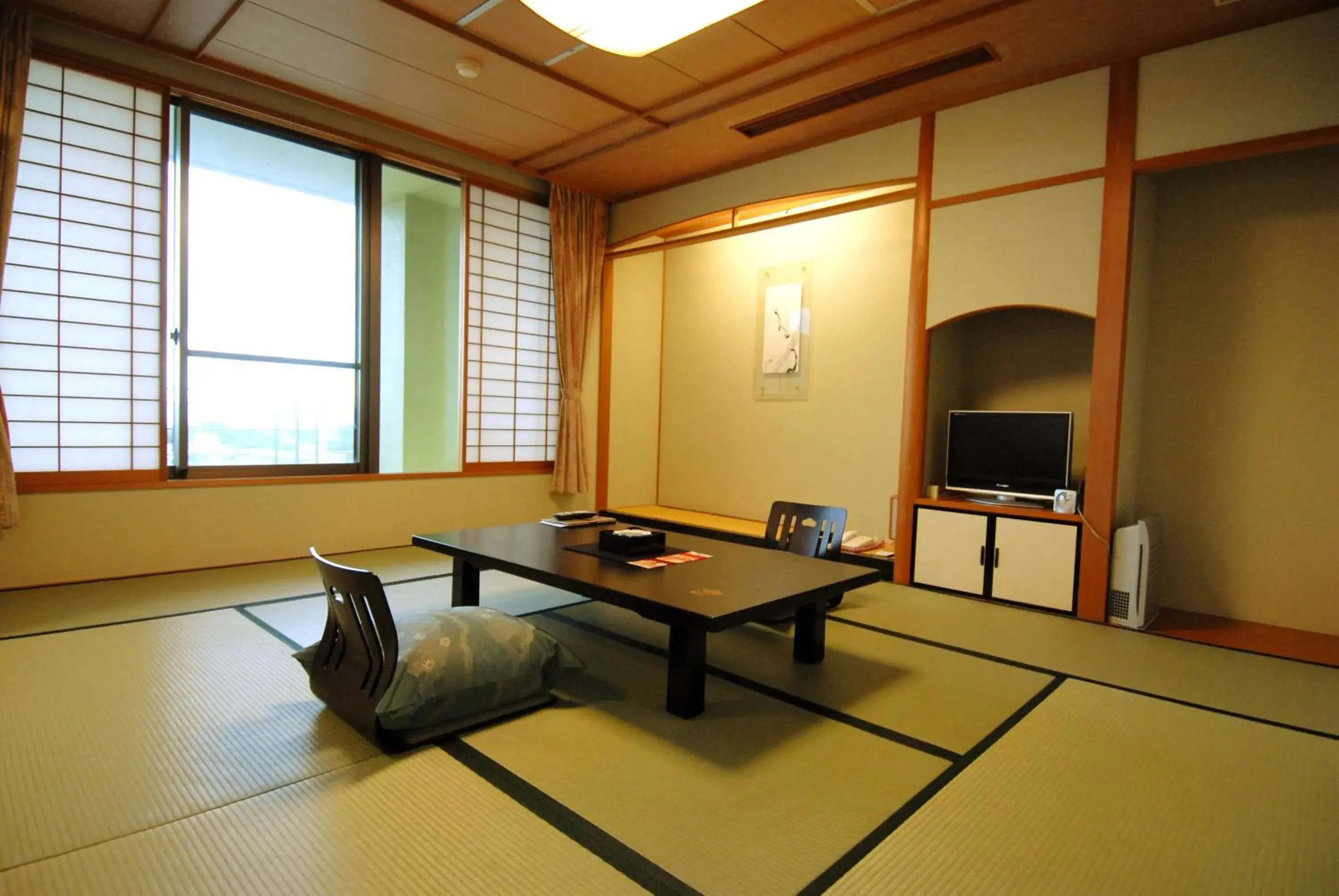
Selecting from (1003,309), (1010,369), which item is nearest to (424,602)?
(1003,309)

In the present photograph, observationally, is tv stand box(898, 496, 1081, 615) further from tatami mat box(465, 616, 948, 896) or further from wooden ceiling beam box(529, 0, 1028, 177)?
wooden ceiling beam box(529, 0, 1028, 177)

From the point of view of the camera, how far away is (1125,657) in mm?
2912

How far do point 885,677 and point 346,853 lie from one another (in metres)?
1.89

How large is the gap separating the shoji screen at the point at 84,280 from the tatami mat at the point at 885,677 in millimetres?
2788

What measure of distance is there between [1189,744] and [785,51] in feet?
11.0

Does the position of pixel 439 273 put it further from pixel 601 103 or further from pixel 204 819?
pixel 204 819

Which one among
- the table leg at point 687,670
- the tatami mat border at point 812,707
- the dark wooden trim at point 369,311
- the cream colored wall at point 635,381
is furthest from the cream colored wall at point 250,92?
the table leg at point 687,670

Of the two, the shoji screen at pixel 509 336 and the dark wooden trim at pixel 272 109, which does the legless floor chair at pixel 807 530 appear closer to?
the shoji screen at pixel 509 336

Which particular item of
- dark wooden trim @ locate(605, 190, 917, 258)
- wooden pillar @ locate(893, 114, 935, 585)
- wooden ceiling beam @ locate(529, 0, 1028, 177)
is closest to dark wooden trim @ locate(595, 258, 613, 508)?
dark wooden trim @ locate(605, 190, 917, 258)

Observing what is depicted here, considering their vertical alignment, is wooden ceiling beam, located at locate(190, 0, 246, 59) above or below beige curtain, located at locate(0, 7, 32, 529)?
above

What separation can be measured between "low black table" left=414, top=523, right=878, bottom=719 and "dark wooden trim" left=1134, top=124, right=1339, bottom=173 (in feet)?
8.07

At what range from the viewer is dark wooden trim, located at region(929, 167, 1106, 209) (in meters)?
3.43

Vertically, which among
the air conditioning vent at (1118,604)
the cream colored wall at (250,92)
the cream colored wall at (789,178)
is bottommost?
the air conditioning vent at (1118,604)

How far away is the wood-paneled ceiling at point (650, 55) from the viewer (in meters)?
3.05
